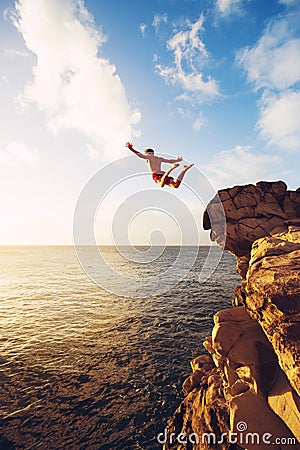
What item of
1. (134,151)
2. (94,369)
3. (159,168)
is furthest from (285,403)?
(94,369)

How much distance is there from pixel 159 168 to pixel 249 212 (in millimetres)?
5627

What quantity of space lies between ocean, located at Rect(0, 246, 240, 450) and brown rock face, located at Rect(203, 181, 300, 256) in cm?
1016

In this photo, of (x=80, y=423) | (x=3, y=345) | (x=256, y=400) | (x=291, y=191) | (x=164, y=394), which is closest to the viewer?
(x=256, y=400)

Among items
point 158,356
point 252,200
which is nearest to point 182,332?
point 158,356

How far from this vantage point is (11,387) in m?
13.5

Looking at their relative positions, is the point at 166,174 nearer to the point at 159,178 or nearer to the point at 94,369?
the point at 159,178

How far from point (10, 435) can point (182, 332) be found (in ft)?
48.5

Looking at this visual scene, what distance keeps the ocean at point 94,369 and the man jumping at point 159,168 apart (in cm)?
1227

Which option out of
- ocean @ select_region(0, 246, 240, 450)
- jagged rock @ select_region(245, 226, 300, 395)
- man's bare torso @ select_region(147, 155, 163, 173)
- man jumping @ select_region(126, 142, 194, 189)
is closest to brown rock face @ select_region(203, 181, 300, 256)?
jagged rock @ select_region(245, 226, 300, 395)

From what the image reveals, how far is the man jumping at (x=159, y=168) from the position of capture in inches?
375

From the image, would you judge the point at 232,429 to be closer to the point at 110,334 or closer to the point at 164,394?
the point at 164,394

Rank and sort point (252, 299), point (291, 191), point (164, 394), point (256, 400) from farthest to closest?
point (164, 394)
point (291, 191)
point (256, 400)
point (252, 299)

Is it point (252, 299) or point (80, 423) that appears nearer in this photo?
point (252, 299)

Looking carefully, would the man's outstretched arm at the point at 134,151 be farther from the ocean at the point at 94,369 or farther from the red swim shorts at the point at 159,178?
the ocean at the point at 94,369
